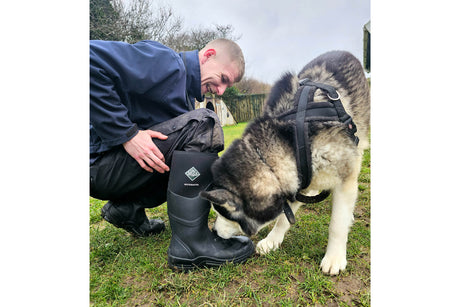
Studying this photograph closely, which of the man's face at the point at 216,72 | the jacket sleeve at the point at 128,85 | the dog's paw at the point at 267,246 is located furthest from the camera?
the man's face at the point at 216,72

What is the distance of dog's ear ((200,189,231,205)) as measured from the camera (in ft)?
4.70

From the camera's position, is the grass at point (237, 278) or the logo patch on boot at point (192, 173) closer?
the grass at point (237, 278)

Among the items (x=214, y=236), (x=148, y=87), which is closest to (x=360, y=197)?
(x=214, y=236)

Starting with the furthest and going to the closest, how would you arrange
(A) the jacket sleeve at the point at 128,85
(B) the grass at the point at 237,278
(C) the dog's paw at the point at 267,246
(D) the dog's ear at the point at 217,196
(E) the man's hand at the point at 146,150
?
1. (C) the dog's paw at the point at 267,246
2. (E) the man's hand at the point at 146,150
3. (A) the jacket sleeve at the point at 128,85
4. (D) the dog's ear at the point at 217,196
5. (B) the grass at the point at 237,278

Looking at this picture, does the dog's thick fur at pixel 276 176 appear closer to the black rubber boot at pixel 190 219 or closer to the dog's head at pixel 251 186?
the dog's head at pixel 251 186

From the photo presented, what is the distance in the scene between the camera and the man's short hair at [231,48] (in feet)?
6.81

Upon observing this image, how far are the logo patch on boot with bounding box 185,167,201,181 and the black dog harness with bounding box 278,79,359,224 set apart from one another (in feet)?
2.07

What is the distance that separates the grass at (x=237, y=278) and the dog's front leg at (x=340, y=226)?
7cm

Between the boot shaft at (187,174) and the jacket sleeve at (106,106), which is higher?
the jacket sleeve at (106,106)

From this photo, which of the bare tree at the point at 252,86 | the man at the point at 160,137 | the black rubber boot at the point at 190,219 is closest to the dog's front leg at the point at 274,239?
the man at the point at 160,137

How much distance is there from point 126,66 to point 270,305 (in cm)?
166

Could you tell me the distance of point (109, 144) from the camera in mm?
1632

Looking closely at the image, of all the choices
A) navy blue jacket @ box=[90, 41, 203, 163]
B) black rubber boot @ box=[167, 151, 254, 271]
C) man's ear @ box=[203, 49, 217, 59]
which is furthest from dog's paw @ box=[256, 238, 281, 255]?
man's ear @ box=[203, 49, 217, 59]

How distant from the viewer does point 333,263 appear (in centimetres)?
155
